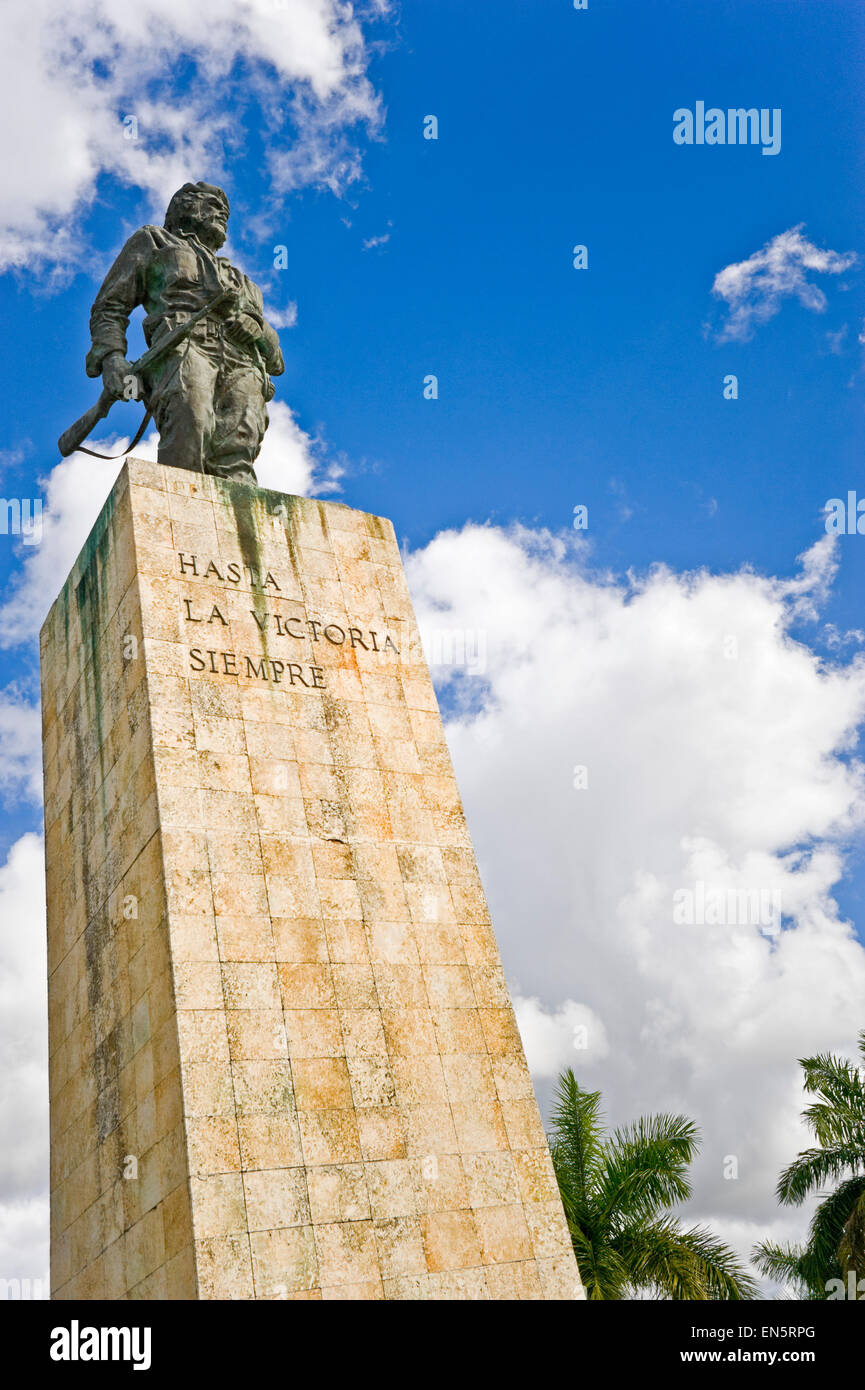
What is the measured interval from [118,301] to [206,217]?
129 cm

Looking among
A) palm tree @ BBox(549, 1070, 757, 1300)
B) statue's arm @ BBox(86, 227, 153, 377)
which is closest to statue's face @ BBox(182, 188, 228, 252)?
statue's arm @ BBox(86, 227, 153, 377)

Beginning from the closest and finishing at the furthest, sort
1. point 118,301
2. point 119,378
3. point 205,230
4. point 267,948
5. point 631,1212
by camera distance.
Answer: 1. point 267,948
2. point 119,378
3. point 118,301
4. point 205,230
5. point 631,1212

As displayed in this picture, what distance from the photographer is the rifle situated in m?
11.8

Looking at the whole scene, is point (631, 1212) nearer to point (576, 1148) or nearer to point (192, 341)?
point (576, 1148)

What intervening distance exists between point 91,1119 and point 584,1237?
13.7m

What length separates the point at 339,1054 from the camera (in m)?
8.77

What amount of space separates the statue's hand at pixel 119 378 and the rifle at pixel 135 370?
0.12 feet

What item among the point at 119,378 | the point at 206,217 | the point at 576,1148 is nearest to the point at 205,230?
the point at 206,217

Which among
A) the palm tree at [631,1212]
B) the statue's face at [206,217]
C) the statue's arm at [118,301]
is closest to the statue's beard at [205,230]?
the statue's face at [206,217]

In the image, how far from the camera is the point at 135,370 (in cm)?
1198

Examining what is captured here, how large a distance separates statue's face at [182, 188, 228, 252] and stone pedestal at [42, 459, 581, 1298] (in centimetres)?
322

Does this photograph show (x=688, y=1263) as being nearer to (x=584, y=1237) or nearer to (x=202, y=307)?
(x=584, y=1237)
